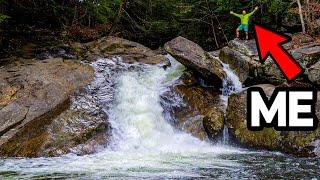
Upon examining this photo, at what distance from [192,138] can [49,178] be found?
5173 millimetres

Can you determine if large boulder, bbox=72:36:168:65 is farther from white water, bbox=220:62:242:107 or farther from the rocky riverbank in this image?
white water, bbox=220:62:242:107

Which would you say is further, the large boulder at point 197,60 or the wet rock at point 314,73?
the large boulder at point 197,60

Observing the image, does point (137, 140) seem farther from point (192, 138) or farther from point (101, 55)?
point (101, 55)

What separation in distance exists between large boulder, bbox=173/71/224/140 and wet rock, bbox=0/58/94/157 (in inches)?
127

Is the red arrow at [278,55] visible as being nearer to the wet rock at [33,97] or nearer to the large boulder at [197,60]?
the large boulder at [197,60]

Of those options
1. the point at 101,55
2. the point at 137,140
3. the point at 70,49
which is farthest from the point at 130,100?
the point at 70,49

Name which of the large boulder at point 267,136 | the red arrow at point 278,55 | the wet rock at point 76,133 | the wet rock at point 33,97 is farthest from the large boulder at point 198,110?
the wet rock at point 33,97

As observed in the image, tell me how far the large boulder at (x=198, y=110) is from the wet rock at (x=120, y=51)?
2.87 meters

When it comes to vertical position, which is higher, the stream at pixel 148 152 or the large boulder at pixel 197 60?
the large boulder at pixel 197 60

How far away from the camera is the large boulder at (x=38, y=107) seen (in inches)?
441

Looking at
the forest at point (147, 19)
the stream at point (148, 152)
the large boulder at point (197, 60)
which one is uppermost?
the forest at point (147, 19)

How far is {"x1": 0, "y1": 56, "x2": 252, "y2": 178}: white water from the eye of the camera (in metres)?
8.96

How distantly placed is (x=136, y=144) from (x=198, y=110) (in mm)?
2464

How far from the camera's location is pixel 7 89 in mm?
12953
